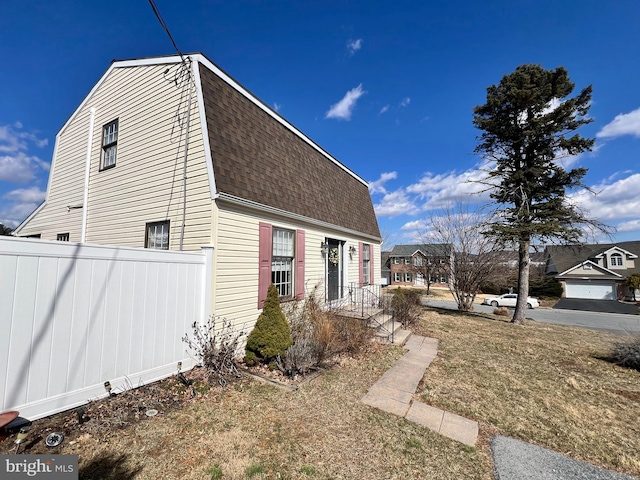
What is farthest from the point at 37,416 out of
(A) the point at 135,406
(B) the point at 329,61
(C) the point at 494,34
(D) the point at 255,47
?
(C) the point at 494,34

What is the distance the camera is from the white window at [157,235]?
A: 6022mm

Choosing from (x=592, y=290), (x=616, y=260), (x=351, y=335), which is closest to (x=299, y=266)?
(x=351, y=335)

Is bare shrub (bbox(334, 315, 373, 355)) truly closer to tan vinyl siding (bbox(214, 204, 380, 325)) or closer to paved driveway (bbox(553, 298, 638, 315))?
tan vinyl siding (bbox(214, 204, 380, 325))

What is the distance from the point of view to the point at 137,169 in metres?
6.56

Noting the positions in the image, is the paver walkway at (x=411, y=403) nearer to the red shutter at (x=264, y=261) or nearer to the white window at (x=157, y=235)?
the red shutter at (x=264, y=261)

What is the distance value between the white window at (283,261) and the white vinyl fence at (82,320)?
241 cm

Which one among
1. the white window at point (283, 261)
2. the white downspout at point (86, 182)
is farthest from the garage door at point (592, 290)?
the white downspout at point (86, 182)

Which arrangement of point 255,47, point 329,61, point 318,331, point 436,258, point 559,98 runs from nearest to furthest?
1. point 318,331
2. point 255,47
3. point 329,61
4. point 559,98
5. point 436,258

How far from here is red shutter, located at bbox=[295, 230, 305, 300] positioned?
718cm

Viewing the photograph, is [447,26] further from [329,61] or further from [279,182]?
[279,182]

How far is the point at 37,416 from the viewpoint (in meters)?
3.00

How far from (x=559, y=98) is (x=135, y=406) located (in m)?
17.1

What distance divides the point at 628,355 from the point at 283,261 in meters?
8.18

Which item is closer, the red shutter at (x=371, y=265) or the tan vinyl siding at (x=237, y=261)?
the tan vinyl siding at (x=237, y=261)
